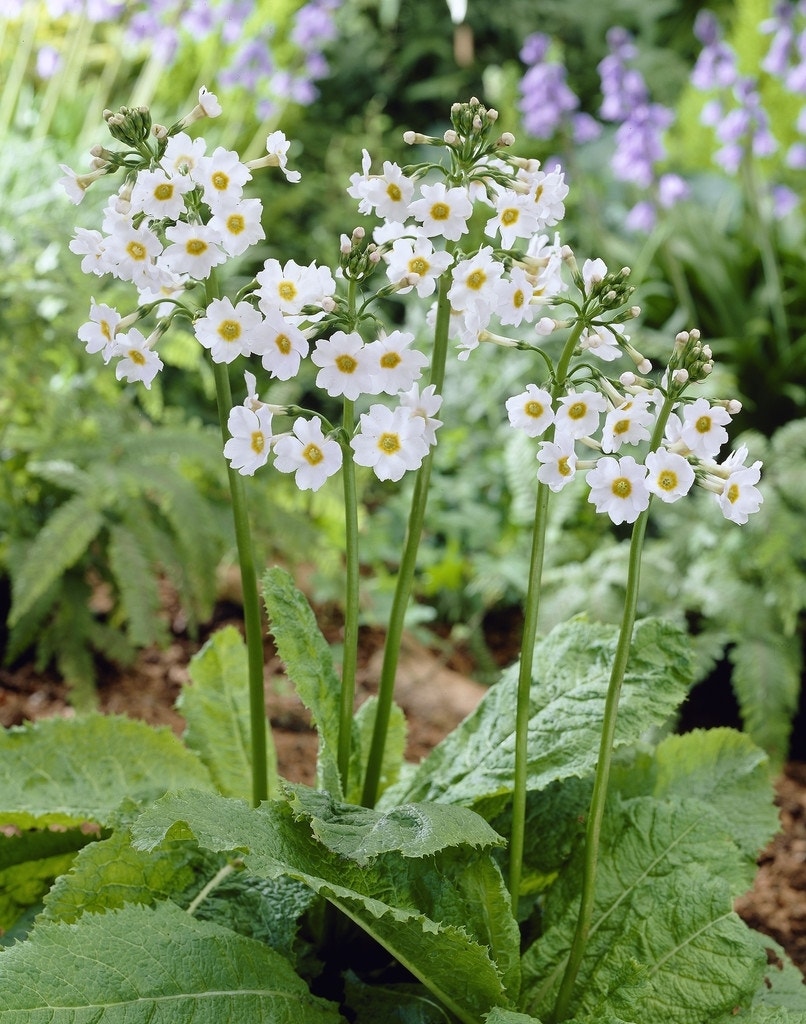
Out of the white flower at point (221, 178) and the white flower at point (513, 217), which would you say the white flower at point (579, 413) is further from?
the white flower at point (221, 178)

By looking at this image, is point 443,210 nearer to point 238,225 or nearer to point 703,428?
point 238,225

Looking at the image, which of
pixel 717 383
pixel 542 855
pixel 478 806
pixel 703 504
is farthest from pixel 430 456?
pixel 717 383

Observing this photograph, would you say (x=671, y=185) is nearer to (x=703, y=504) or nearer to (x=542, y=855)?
(x=703, y=504)

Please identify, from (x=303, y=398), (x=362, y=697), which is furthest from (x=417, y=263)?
(x=303, y=398)

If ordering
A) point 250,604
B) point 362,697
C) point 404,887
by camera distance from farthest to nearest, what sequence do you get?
1. point 362,697
2. point 250,604
3. point 404,887

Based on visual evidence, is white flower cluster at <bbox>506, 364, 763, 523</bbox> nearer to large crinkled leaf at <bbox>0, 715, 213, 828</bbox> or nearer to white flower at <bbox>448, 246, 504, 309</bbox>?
white flower at <bbox>448, 246, 504, 309</bbox>

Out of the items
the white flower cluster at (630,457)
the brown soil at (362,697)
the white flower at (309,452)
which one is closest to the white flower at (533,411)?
the white flower cluster at (630,457)
